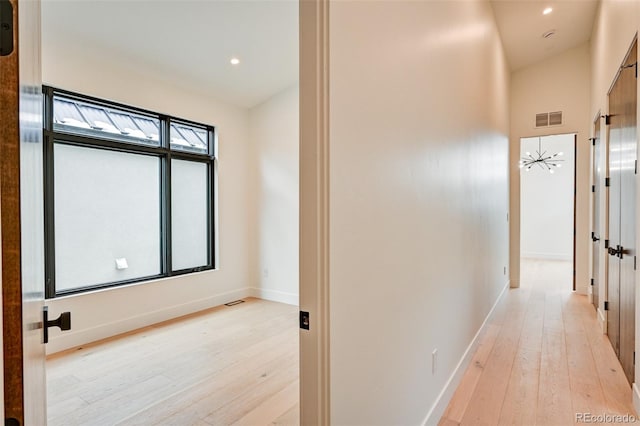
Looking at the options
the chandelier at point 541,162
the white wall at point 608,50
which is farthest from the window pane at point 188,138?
the chandelier at point 541,162

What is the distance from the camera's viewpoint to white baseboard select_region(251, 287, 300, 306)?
456 centimetres

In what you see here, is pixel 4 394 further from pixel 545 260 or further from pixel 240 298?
pixel 545 260

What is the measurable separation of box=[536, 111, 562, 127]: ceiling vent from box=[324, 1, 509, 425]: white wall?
129 inches

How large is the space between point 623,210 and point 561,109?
128 inches

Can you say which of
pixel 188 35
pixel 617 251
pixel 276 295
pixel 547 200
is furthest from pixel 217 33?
pixel 547 200

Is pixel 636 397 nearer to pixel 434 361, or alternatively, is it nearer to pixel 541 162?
pixel 434 361

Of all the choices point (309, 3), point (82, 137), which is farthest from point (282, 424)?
point (82, 137)

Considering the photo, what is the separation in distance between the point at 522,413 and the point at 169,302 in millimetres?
3502

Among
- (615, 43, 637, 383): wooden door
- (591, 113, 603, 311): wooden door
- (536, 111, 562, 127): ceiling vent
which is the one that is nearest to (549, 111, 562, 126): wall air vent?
(536, 111, 562, 127): ceiling vent

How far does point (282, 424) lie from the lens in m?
2.05

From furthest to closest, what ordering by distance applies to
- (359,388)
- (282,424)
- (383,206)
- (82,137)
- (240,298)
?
(240,298)
(82,137)
(282,424)
(383,206)
(359,388)

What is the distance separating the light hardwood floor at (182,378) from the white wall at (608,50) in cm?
242

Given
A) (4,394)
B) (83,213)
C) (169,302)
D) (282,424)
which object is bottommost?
(282,424)

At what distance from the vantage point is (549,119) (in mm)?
5273
